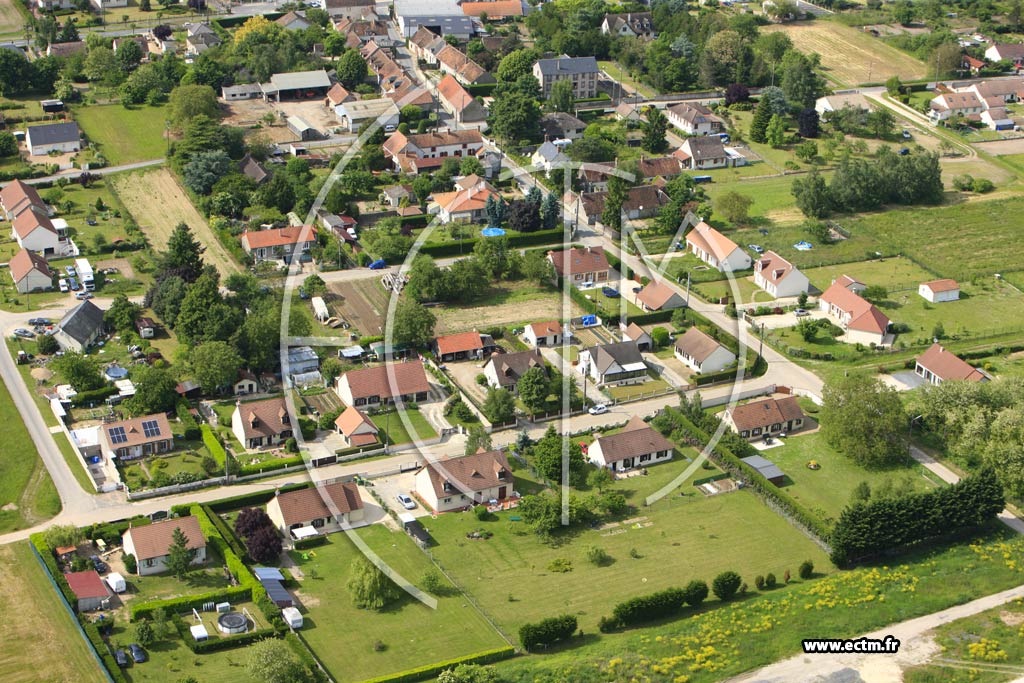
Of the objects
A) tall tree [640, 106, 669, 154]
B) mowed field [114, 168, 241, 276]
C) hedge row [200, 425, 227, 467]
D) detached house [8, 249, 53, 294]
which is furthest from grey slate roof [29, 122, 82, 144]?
tall tree [640, 106, 669, 154]

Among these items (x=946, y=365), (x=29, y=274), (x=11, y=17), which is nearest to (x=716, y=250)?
(x=946, y=365)

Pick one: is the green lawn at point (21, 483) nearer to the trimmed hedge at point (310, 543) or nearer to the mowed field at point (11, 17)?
the trimmed hedge at point (310, 543)

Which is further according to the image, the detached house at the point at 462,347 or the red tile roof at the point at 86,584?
the detached house at the point at 462,347

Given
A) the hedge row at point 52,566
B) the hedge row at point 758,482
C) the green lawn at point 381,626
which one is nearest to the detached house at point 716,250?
the hedge row at point 758,482

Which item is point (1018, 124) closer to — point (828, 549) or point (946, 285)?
point (946, 285)

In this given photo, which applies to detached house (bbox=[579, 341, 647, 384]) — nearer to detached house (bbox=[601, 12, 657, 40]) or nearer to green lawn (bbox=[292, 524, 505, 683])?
green lawn (bbox=[292, 524, 505, 683])

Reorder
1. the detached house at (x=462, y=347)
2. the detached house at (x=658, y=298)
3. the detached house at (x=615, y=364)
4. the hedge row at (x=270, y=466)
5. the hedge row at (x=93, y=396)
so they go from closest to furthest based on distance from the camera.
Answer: the hedge row at (x=270, y=466), the hedge row at (x=93, y=396), the detached house at (x=615, y=364), the detached house at (x=462, y=347), the detached house at (x=658, y=298)
